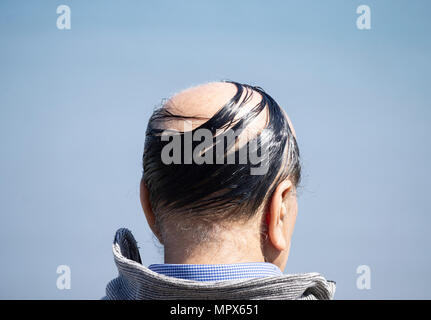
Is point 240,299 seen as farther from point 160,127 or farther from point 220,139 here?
point 160,127

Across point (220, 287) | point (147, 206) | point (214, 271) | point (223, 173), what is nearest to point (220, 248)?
point (214, 271)

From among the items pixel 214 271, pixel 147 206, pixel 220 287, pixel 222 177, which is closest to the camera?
pixel 220 287

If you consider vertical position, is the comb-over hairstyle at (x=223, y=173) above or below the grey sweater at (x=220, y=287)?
above

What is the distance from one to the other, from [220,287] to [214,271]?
0.14m

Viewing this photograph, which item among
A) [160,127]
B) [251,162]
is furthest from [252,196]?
[160,127]

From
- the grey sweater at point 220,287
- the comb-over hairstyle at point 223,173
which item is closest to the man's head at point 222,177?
the comb-over hairstyle at point 223,173

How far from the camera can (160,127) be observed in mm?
3648

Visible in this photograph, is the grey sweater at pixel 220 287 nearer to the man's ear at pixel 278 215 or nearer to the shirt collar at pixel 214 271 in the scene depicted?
the shirt collar at pixel 214 271

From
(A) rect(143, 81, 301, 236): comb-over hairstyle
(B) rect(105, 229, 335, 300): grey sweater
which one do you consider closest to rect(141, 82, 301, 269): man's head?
(A) rect(143, 81, 301, 236): comb-over hairstyle

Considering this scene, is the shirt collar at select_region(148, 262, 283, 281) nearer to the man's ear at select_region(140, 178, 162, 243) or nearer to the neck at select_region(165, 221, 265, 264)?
the neck at select_region(165, 221, 265, 264)

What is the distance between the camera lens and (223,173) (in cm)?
338

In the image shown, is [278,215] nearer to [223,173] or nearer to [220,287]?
[223,173]

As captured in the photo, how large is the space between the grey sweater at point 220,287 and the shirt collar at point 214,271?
0.09m

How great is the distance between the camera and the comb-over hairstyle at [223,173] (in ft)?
11.1
